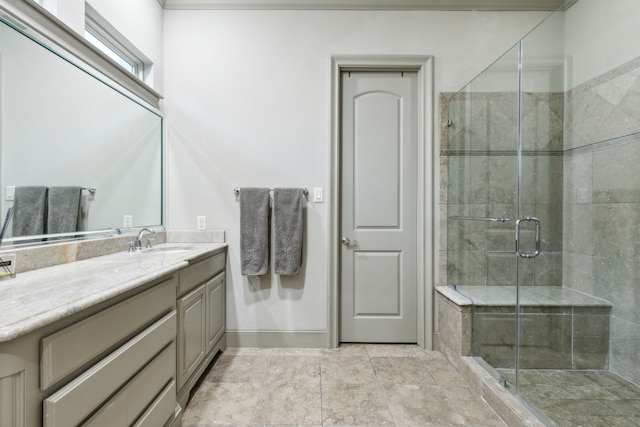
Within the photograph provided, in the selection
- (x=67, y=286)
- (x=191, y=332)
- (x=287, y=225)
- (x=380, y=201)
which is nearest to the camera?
(x=67, y=286)

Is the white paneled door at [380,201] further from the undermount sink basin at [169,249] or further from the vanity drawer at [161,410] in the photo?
the vanity drawer at [161,410]

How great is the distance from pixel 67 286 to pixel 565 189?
2.79 meters

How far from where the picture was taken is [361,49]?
92.9 inches

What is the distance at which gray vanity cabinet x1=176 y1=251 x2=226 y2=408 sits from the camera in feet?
5.12

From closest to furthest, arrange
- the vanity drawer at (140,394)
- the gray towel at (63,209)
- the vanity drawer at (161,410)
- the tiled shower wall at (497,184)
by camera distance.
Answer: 1. the vanity drawer at (140,394)
2. the vanity drawer at (161,410)
3. the gray towel at (63,209)
4. the tiled shower wall at (497,184)

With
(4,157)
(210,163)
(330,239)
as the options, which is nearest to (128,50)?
(210,163)

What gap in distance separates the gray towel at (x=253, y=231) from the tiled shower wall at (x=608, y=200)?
2.16 metres

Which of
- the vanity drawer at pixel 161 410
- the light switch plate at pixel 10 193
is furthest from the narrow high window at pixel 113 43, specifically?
the vanity drawer at pixel 161 410

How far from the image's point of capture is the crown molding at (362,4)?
2.31 m

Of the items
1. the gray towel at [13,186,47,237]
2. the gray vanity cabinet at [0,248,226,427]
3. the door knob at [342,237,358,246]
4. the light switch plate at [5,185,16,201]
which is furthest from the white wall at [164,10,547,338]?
the light switch plate at [5,185,16,201]

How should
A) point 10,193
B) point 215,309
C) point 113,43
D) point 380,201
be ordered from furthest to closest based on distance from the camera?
point 380,201
point 215,309
point 113,43
point 10,193

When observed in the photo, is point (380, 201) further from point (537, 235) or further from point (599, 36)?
point (599, 36)

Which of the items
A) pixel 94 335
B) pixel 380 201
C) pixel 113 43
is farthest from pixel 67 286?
pixel 380 201

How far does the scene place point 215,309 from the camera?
2.09 m
